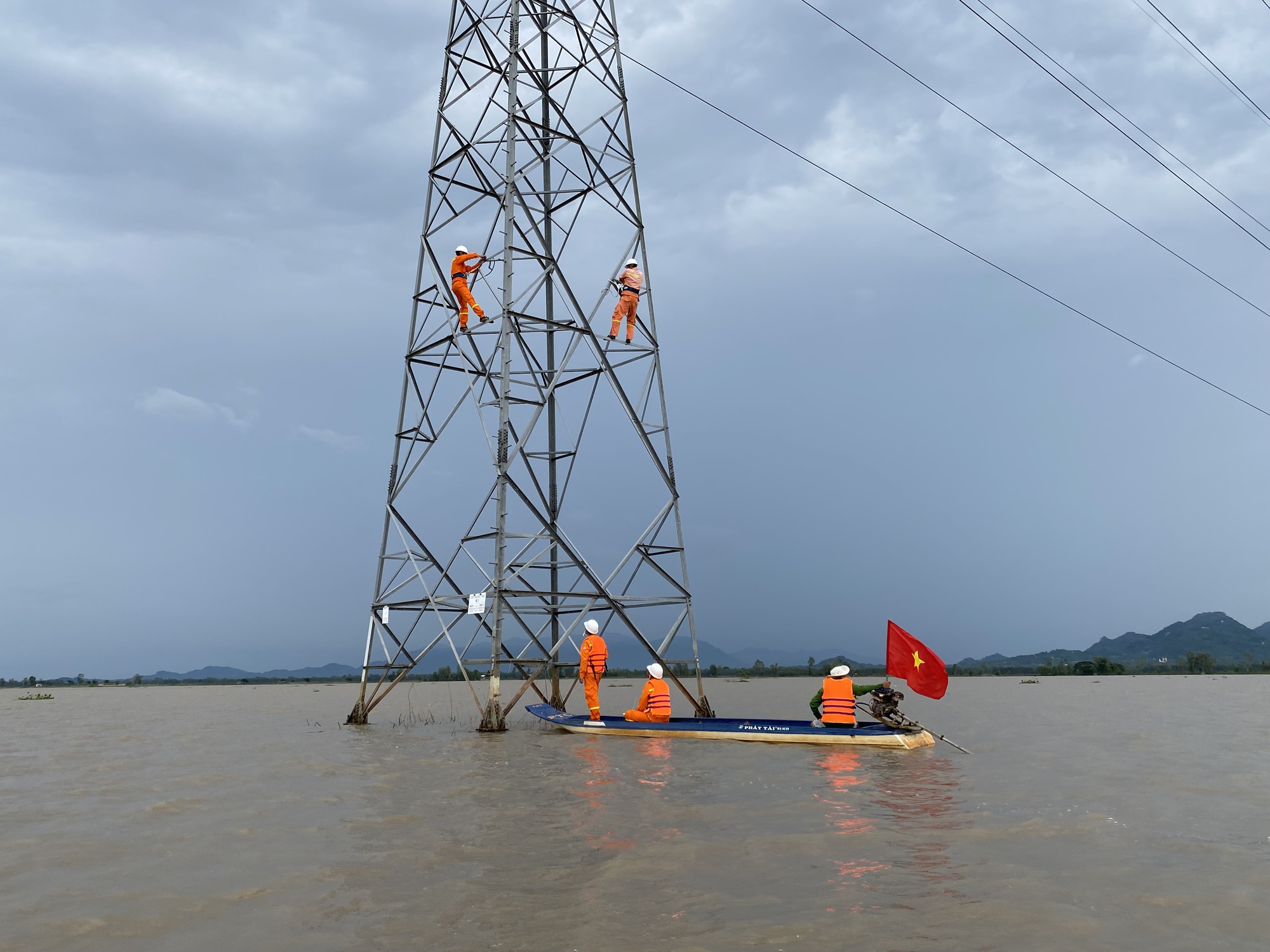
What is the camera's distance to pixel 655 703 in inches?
830

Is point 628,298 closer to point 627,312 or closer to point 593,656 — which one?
point 627,312

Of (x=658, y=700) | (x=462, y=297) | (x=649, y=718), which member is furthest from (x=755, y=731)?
(x=462, y=297)

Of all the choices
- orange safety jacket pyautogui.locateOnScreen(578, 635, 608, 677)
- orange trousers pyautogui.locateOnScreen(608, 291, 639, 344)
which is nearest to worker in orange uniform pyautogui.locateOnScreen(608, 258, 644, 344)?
orange trousers pyautogui.locateOnScreen(608, 291, 639, 344)

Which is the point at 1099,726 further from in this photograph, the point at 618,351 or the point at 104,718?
the point at 104,718

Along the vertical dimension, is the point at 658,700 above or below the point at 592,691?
below

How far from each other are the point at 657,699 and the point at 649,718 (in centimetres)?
45

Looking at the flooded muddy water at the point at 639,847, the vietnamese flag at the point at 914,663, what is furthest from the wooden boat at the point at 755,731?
the vietnamese flag at the point at 914,663

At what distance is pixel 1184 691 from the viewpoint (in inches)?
2031

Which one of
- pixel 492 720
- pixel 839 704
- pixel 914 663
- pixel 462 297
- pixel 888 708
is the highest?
pixel 462 297

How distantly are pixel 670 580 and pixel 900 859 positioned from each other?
15825 mm

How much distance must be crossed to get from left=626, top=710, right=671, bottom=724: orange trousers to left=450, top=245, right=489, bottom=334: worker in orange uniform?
10577 mm

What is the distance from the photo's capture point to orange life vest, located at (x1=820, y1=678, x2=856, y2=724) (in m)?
18.6

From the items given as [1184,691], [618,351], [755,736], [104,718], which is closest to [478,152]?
[618,351]

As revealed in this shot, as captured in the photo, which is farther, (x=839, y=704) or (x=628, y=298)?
(x=628, y=298)
